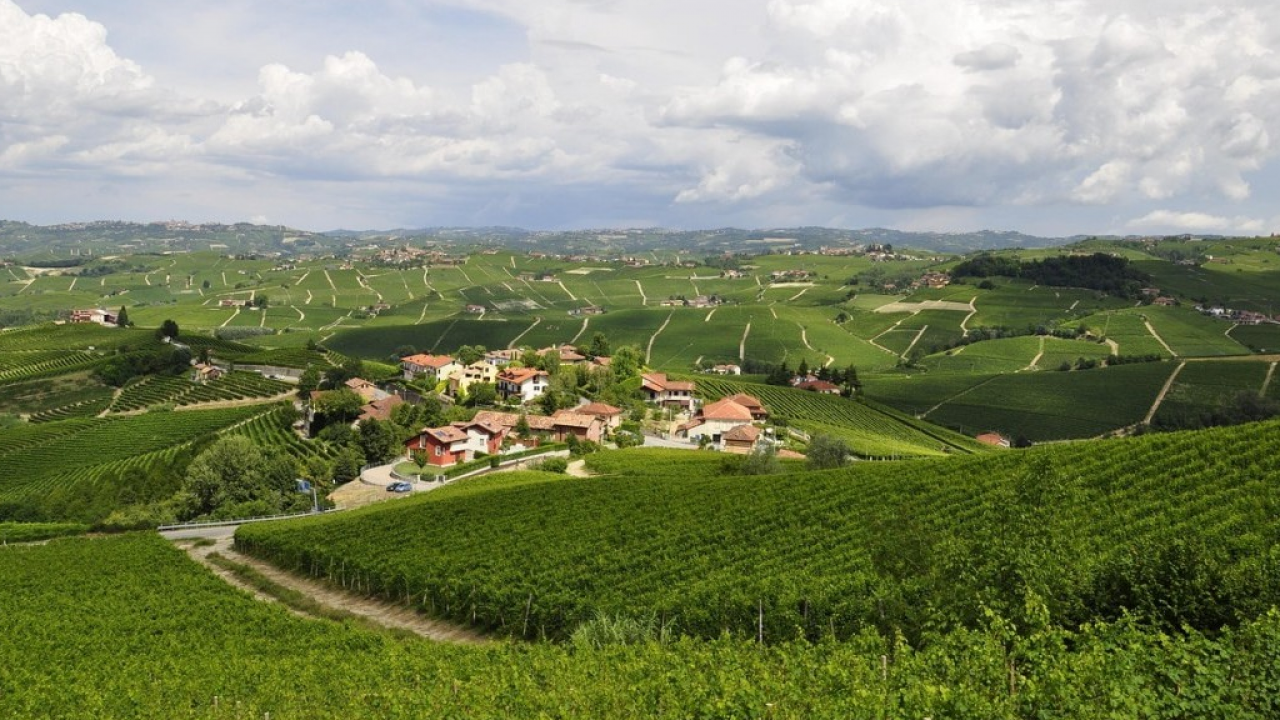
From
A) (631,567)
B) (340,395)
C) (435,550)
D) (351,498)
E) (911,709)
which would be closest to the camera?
(911,709)

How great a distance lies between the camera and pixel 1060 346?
479 feet

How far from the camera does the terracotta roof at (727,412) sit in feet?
278

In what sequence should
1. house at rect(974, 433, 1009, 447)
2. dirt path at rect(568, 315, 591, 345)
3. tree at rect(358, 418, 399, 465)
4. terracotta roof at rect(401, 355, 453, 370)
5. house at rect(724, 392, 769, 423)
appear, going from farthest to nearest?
dirt path at rect(568, 315, 591, 345)
terracotta roof at rect(401, 355, 453, 370)
house at rect(974, 433, 1009, 447)
house at rect(724, 392, 769, 423)
tree at rect(358, 418, 399, 465)

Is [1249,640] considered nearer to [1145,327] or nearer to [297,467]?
[297,467]

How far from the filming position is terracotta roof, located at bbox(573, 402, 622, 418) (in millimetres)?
85125

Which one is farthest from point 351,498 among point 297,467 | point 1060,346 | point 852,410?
point 1060,346

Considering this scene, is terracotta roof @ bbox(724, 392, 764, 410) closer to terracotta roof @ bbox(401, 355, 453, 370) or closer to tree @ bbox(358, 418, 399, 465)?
tree @ bbox(358, 418, 399, 465)

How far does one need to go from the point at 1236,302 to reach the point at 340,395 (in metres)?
204

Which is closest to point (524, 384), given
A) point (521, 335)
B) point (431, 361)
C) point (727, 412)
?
point (431, 361)

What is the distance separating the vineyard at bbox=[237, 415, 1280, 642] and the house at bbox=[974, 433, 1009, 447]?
6593cm

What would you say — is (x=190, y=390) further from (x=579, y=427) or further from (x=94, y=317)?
(x=94, y=317)

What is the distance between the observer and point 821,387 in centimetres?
11981

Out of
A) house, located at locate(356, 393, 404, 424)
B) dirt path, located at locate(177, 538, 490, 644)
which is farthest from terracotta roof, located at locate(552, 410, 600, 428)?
dirt path, located at locate(177, 538, 490, 644)

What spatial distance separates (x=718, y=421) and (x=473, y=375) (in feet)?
140
